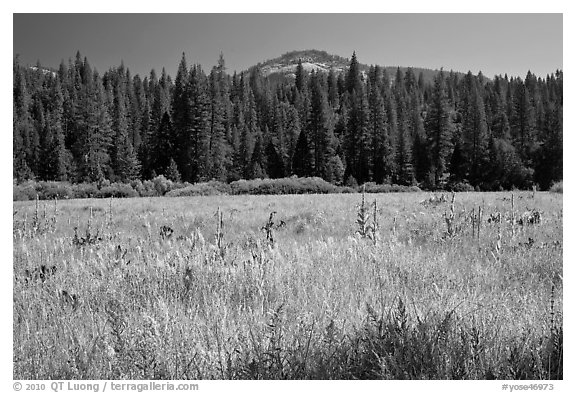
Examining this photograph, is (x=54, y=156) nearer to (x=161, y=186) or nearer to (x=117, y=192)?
(x=161, y=186)

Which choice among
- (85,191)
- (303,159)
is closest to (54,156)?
(85,191)

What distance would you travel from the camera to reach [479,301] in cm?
360

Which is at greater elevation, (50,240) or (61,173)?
(61,173)

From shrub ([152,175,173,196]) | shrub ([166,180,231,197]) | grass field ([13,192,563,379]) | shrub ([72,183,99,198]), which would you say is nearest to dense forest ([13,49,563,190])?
shrub ([152,175,173,196])

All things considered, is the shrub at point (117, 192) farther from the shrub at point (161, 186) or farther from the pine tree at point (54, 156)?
the pine tree at point (54, 156)

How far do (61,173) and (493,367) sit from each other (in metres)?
45.0

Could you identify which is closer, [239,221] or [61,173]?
[239,221]

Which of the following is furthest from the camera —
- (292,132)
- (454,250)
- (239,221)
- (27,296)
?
(292,132)

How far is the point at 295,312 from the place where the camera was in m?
3.47

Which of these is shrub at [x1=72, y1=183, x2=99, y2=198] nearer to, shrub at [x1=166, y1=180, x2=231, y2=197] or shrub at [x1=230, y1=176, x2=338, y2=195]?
shrub at [x1=166, y1=180, x2=231, y2=197]

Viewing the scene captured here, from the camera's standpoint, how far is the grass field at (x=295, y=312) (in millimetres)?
2674
